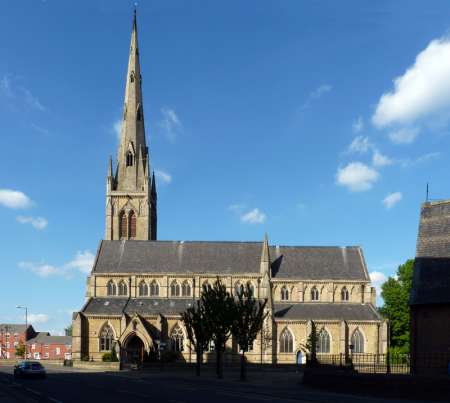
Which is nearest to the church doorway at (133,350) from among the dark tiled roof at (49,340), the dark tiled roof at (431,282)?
the dark tiled roof at (431,282)

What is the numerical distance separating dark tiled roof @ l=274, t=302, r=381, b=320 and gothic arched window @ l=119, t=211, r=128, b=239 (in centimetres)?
2357

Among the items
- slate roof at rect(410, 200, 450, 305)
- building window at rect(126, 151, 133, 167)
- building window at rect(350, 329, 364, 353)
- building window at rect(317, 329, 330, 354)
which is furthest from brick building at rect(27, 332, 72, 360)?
slate roof at rect(410, 200, 450, 305)

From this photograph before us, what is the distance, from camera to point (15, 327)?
159 meters

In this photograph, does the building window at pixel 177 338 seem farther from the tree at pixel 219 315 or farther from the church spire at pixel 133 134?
the church spire at pixel 133 134

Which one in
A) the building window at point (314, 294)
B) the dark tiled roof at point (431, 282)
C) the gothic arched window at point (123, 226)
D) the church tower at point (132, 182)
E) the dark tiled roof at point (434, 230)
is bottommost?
the building window at point (314, 294)

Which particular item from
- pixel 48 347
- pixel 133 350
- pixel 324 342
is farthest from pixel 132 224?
pixel 48 347

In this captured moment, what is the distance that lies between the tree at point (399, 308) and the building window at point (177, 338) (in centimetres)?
2409

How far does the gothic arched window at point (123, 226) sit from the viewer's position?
273ft

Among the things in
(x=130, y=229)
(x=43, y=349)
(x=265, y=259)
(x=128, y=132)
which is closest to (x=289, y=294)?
(x=265, y=259)

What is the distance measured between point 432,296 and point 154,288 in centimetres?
4300

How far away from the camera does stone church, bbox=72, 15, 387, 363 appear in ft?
223

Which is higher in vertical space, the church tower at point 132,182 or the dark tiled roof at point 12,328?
the church tower at point 132,182

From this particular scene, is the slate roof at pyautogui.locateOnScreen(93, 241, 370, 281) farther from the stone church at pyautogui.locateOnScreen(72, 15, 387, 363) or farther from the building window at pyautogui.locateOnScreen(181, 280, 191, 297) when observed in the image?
the building window at pyautogui.locateOnScreen(181, 280, 191, 297)

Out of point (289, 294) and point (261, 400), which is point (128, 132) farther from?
point (261, 400)
